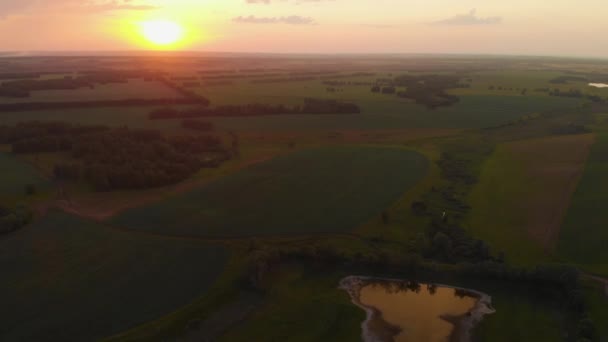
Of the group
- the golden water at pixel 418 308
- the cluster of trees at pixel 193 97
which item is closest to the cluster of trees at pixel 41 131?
the cluster of trees at pixel 193 97

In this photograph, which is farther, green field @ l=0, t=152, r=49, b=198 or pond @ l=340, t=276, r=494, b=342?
green field @ l=0, t=152, r=49, b=198

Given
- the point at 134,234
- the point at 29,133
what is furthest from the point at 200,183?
the point at 29,133

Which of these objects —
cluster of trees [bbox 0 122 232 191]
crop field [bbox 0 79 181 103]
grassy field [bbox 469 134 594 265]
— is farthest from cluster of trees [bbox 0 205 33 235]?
crop field [bbox 0 79 181 103]

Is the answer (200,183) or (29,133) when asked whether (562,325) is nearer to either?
(200,183)

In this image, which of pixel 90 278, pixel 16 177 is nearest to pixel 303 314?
pixel 90 278

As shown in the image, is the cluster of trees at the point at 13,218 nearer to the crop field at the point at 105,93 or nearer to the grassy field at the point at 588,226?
the grassy field at the point at 588,226

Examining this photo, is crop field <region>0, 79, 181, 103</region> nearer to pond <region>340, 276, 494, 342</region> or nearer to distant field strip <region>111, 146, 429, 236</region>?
distant field strip <region>111, 146, 429, 236</region>
